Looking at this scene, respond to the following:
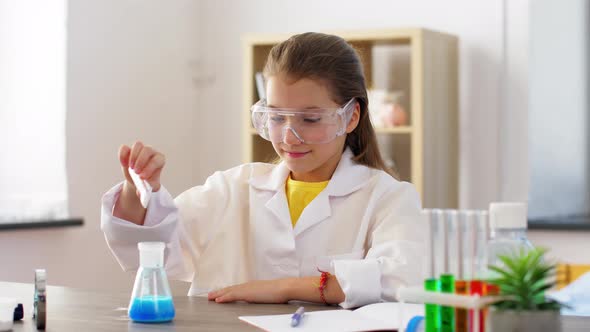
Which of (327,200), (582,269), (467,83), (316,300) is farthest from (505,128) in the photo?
(316,300)

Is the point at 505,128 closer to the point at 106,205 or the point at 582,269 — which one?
the point at 582,269

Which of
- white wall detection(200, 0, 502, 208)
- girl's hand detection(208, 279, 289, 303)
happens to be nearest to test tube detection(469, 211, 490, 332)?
girl's hand detection(208, 279, 289, 303)

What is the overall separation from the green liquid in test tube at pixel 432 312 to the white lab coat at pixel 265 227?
Answer: 68 cm

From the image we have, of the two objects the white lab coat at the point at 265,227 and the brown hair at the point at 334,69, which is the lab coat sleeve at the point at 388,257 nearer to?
the white lab coat at the point at 265,227

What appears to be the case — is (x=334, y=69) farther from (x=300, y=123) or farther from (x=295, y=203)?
(x=295, y=203)

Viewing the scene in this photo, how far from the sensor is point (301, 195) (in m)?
2.13

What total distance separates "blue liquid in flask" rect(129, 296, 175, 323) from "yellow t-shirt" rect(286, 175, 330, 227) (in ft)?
2.03

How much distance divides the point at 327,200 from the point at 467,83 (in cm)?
228

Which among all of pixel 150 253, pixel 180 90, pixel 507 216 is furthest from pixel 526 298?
pixel 180 90

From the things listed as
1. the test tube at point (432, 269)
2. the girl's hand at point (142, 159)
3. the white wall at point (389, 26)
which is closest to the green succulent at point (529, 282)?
the test tube at point (432, 269)

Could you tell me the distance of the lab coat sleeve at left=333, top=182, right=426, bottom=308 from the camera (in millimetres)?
1765

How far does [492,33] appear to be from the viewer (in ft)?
13.7

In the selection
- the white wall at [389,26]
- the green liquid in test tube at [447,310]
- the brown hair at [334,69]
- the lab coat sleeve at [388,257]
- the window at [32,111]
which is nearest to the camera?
the green liquid in test tube at [447,310]

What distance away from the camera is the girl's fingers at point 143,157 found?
1801mm
